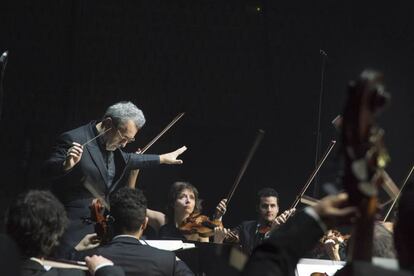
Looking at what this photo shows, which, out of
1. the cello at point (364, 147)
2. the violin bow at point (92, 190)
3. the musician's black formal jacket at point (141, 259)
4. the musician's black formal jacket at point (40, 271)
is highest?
the cello at point (364, 147)

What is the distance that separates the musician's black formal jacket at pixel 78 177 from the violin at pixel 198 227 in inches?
23.5

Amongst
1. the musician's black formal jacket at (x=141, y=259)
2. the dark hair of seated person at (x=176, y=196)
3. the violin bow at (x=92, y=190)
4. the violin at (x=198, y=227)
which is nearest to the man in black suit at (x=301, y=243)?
the musician's black formal jacket at (x=141, y=259)

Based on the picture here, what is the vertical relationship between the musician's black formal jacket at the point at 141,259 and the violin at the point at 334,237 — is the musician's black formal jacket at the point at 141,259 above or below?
above

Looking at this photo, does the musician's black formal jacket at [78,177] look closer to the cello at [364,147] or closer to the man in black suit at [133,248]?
the man in black suit at [133,248]

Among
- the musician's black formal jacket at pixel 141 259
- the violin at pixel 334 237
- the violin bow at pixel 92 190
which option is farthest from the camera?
the violin at pixel 334 237

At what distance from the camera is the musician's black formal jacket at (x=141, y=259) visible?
3.19 m

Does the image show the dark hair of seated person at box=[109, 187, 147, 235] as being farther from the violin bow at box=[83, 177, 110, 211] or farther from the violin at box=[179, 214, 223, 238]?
the violin at box=[179, 214, 223, 238]

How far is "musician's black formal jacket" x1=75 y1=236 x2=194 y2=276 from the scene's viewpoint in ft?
10.5

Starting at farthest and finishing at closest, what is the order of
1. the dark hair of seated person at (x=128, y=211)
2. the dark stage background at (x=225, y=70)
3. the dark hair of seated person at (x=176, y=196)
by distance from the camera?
the dark stage background at (x=225, y=70), the dark hair of seated person at (x=176, y=196), the dark hair of seated person at (x=128, y=211)

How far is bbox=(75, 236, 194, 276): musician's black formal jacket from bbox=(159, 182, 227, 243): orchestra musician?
70.5 inches

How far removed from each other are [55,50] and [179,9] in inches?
39.3

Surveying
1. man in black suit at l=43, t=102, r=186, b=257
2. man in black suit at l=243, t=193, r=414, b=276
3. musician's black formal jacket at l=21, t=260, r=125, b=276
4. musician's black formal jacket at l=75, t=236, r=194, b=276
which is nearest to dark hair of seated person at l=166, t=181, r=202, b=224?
man in black suit at l=43, t=102, r=186, b=257

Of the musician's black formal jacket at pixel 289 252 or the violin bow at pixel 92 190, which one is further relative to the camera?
the violin bow at pixel 92 190

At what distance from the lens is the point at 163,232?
205 inches
